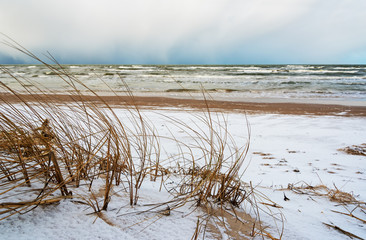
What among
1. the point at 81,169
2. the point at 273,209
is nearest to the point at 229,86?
the point at 273,209

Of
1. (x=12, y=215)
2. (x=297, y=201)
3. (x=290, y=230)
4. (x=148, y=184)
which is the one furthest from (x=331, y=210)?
(x=12, y=215)

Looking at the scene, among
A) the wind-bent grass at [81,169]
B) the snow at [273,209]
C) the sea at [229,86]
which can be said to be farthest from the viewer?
the sea at [229,86]

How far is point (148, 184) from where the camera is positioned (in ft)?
5.01

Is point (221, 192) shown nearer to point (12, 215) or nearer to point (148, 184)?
point (148, 184)

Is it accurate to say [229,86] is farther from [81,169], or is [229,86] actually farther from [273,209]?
[81,169]

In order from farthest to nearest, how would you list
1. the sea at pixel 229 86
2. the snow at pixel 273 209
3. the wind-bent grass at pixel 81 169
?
the sea at pixel 229 86
the wind-bent grass at pixel 81 169
the snow at pixel 273 209

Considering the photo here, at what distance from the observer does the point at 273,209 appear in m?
1.26

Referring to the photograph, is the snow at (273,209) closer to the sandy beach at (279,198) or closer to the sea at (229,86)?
the sandy beach at (279,198)

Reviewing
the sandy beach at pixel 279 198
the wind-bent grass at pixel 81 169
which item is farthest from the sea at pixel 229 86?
the sandy beach at pixel 279 198

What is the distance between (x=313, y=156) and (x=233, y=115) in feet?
10.1

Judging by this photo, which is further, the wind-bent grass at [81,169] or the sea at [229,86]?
the sea at [229,86]

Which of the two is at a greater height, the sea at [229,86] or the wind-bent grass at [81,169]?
the wind-bent grass at [81,169]

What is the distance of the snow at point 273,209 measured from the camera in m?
0.78

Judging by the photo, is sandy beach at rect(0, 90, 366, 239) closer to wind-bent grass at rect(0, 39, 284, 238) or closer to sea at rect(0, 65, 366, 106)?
wind-bent grass at rect(0, 39, 284, 238)
